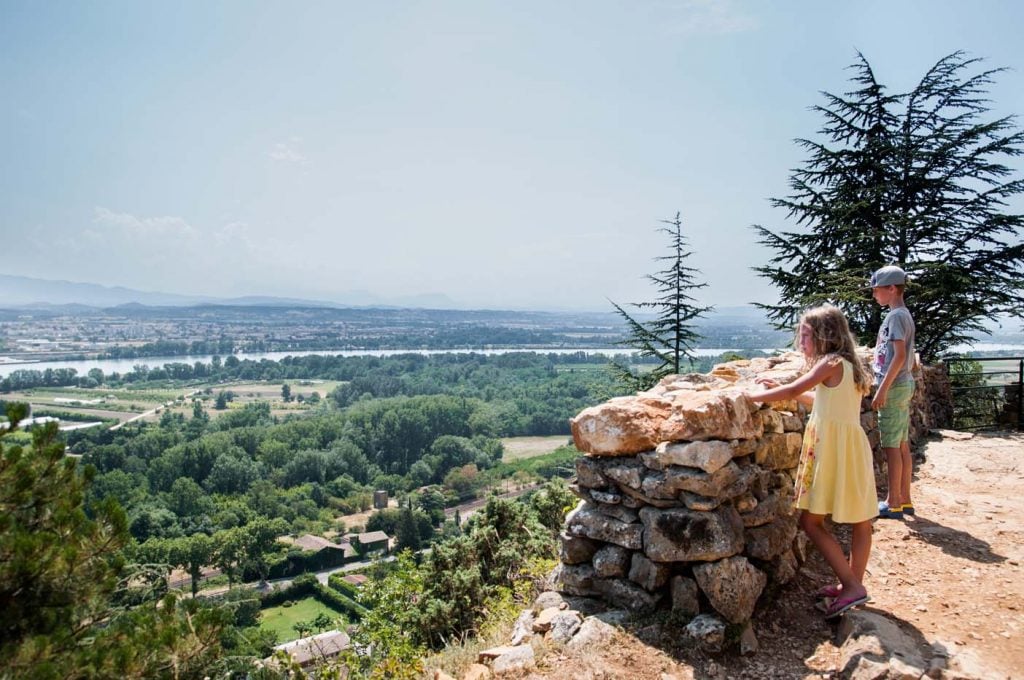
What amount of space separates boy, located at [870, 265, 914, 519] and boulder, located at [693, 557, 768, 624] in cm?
165

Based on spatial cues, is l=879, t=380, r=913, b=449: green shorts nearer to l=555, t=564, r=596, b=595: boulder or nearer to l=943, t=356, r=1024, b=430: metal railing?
l=555, t=564, r=596, b=595: boulder

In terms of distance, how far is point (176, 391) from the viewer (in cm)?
10838

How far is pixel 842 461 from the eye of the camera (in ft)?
11.5

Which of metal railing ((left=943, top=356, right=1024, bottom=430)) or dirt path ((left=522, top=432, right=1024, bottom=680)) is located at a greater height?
metal railing ((left=943, top=356, right=1024, bottom=430))

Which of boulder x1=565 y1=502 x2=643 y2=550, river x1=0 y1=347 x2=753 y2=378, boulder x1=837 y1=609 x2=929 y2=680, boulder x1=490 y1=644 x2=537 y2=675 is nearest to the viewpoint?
boulder x1=837 y1=609 x2=929 y2=680

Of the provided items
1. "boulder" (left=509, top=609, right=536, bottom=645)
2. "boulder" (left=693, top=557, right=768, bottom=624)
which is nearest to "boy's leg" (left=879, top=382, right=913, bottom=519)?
"boulder" (left=693, top=557, right=768, bottom=624)

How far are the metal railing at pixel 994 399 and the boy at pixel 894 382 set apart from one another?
4.21 m

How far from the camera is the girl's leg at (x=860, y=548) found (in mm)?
3566

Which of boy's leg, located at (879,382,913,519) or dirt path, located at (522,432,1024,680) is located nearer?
dirt path, located at (522,432,1024,680)

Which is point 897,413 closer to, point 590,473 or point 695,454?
point 695,454

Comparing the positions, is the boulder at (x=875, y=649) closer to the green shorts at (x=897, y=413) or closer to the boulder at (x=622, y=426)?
the boulder at (x=622, y=426)

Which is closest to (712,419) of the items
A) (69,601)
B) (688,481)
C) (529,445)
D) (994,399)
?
(688,481)

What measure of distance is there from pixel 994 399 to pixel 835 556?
7.88 meters

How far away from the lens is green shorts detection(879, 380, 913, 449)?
4660 millimetres
